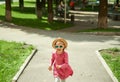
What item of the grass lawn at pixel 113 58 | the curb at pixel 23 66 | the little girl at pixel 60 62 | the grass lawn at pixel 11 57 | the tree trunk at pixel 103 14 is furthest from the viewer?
the tree trunk at pixel 103 14

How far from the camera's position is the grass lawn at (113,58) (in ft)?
40.8

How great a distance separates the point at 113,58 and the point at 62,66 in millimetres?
6293

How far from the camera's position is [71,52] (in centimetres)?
1633

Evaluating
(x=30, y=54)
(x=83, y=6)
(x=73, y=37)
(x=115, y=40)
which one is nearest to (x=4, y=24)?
(x=73, y=37)

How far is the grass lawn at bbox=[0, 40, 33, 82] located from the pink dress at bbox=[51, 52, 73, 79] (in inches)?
105

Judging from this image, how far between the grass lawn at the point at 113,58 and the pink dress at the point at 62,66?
10.3 ft

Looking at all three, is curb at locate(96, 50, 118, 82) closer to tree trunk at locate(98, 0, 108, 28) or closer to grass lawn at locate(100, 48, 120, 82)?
grass lawn at locate(100, 48, 120, 82)

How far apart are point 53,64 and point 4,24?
1674 cm

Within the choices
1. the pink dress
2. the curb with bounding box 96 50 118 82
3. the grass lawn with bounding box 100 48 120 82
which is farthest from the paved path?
the pink dress

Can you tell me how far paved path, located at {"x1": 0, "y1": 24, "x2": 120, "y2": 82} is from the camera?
11.8m

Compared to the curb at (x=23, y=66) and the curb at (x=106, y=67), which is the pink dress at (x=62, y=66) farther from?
the curb at (x=106, y=67)

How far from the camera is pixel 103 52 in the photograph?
15914mm

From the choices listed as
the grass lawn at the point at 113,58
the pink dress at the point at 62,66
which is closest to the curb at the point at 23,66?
the pink dress at the point at 62,66

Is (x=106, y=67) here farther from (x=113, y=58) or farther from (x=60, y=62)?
(x=60, y=62)
